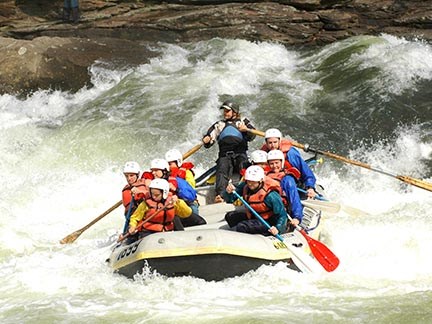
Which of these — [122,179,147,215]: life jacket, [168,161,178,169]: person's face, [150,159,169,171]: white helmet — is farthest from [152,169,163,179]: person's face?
[168,161,178,169]: person's face

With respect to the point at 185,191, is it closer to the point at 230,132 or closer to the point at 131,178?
the point at 131,178

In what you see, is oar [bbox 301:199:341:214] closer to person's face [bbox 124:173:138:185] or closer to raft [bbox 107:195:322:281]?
raft [bbox 107:195:322:281]

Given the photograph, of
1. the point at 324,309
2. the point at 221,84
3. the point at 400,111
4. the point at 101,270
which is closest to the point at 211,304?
the point at 324,309

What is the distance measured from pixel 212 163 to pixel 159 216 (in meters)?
4.07

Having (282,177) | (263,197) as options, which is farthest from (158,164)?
(282,177)

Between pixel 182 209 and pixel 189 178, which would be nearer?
pixel 182 209

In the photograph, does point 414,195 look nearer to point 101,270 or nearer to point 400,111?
point 400,111

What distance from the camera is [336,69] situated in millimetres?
13930

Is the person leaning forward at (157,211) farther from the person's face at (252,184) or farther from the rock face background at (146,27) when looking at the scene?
the rock face background at (146,27)

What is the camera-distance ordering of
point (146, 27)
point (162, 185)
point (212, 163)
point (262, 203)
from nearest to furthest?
point (162, 185) → point (262, 203) → point (212, 163) → point (146, 27)

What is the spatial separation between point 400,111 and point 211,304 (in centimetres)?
653

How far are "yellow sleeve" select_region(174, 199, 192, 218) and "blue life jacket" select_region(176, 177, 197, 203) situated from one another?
0.20m

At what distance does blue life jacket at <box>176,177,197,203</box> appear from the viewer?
7590mm

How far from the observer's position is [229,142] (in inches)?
345
